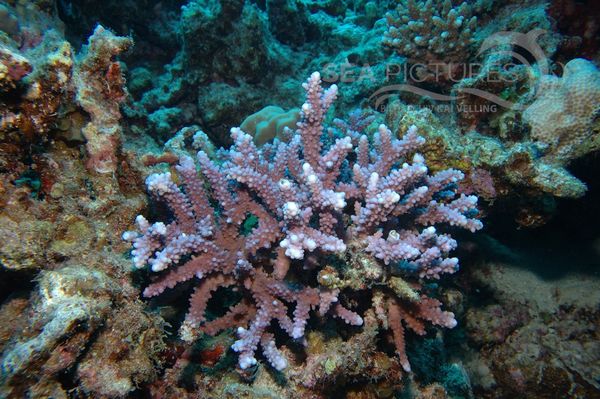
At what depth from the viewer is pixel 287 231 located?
8.18 ft

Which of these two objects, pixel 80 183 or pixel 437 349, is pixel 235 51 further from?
pixel 437 349

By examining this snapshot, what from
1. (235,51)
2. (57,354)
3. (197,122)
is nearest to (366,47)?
(235,51)

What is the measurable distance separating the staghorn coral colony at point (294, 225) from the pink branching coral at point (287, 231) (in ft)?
0.06

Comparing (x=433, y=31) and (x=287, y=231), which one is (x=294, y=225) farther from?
(x=433, y=31)

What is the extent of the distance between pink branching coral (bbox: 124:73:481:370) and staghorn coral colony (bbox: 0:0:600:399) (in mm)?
17

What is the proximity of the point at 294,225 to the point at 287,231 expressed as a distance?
0.07 metres

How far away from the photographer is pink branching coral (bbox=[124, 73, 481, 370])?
246 cm

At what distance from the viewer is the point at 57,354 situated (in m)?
2.00

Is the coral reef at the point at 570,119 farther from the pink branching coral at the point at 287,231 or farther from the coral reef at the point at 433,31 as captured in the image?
the coral reef at the point at 433,31

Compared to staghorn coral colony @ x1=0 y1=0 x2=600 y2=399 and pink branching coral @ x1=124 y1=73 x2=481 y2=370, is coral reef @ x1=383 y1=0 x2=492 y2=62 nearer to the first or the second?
staghorn coral colony @ x1=0 y1=0 x2=600 y2=399

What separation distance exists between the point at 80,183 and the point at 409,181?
2722 mm

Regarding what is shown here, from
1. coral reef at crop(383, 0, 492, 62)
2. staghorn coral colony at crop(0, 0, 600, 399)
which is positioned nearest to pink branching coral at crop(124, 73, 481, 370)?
staghorn coral colony at crop(0, 0, 600, 399)

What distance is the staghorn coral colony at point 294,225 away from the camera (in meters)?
2.41

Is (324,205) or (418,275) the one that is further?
(418,275)
